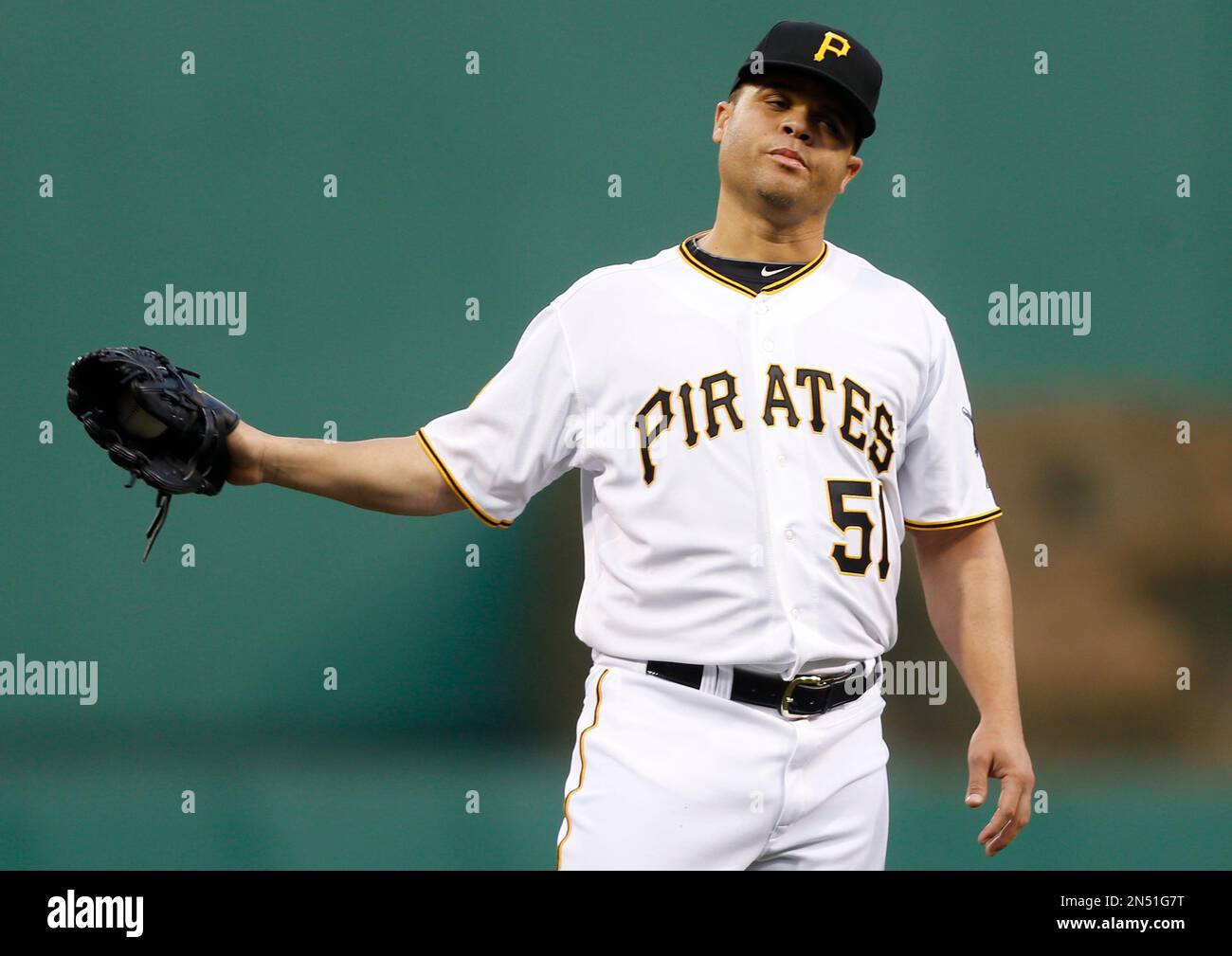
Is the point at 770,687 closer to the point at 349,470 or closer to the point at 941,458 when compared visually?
the point at 941,458

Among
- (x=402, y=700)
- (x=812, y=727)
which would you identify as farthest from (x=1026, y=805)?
(x=402, y=700)

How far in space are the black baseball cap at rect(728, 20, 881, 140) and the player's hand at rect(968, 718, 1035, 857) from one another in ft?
2.54

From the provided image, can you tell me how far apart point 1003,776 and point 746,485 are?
51cm

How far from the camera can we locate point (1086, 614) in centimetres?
256

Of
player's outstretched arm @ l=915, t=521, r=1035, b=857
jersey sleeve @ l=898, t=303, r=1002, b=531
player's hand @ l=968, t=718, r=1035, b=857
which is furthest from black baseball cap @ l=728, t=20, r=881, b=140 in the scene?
player's hand @ l=968, t=718, r=1035, b=857

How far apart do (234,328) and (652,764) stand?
149cm

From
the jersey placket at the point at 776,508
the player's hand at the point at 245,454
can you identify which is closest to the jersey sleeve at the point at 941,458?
the jersey placket at the point at 776,508

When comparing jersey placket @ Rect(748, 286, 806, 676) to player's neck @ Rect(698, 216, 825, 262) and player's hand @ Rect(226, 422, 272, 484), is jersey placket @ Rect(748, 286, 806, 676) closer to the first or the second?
player's neck @ Rect(698, 216, 825, 262)

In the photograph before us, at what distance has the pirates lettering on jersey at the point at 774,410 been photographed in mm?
1429

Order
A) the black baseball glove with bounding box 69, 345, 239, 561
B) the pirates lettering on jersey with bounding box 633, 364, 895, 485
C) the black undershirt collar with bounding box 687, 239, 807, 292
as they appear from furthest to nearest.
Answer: the black undershirt collar with bounding box 687, 239, 807, 292 → the pirates lettering on jersey with bounding box 633, 364, 895, 485 → the black baseball glove with bounding box 69, 345, 239, 561

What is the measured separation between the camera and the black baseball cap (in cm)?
148

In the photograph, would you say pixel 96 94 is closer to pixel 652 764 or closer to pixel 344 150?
pixel 344 150

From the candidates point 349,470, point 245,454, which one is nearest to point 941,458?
point 349,470

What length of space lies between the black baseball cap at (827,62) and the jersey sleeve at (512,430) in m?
0.42
